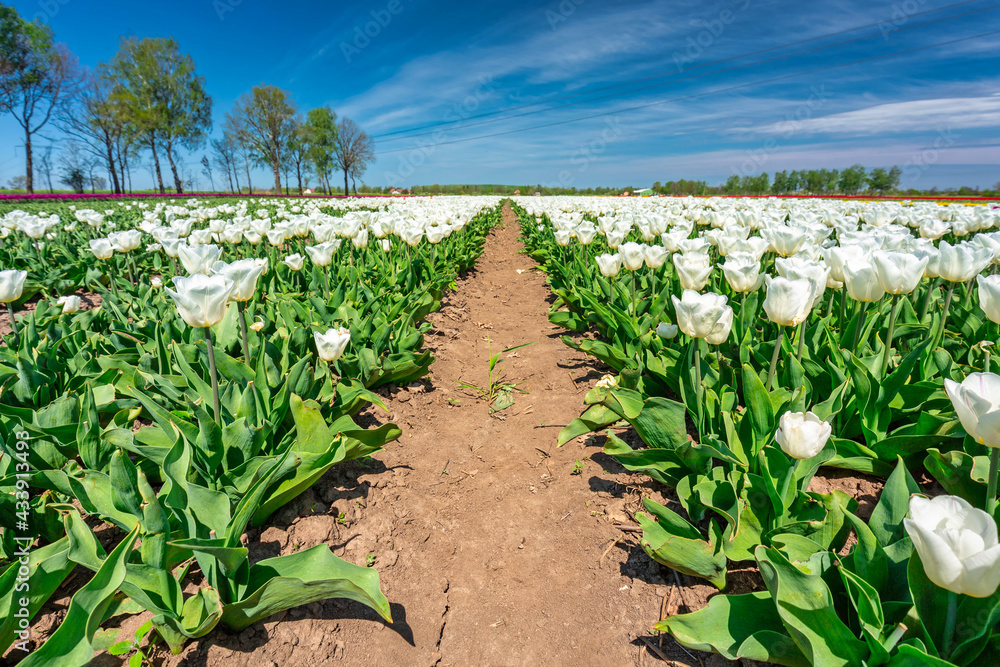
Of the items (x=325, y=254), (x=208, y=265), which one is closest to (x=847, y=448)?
(x=208, y=265)

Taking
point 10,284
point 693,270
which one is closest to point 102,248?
point 10,284

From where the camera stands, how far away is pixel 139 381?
122 inches

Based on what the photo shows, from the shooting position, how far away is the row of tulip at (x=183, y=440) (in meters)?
1.67

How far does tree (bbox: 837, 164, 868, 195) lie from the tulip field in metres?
64.1

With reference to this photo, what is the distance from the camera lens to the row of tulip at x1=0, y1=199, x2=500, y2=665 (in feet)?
5.49

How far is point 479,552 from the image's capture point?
2496 millimetres

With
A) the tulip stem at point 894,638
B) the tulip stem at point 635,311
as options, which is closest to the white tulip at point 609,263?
the tulip stem at point 635,311

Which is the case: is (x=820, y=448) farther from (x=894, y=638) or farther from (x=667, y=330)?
(x=667, y=330)

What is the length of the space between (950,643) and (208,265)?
360 centimetres

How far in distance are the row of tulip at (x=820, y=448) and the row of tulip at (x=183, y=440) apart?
1287 millimetres

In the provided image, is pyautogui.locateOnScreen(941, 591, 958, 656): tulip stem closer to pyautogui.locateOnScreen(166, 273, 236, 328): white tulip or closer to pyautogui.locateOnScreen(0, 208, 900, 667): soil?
pyautogui.locateOnScreen(0, 208, 900, 667): soil

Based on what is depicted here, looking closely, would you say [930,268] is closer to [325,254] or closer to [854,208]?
[325,254]

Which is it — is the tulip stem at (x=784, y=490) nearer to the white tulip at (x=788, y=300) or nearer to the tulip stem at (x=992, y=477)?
the tulip stem at (x=992, y=477)

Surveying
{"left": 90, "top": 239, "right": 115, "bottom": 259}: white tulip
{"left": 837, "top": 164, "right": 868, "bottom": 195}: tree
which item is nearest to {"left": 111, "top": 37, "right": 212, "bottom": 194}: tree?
{"left": 90, "top": 239, "right": 115, "bottom": 259}: white tulip
